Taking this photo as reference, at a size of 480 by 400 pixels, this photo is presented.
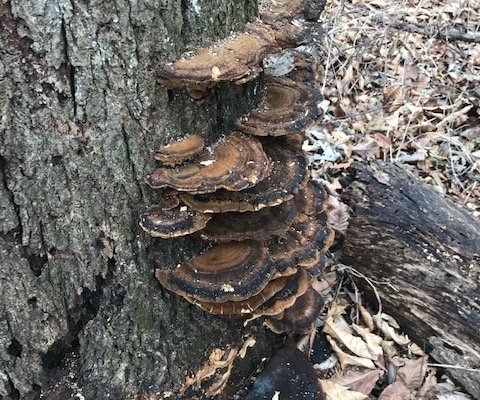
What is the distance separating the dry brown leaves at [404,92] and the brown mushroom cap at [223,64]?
2623mm

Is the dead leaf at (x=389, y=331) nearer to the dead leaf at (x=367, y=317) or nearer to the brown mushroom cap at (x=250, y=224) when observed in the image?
the dead leaf at (x=367, y=317)

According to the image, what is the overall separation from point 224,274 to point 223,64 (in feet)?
3.23

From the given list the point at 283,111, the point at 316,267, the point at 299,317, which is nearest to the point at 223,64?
the point at 283,111

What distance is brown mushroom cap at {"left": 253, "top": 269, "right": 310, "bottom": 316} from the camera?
111 inches

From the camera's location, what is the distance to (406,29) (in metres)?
6.33

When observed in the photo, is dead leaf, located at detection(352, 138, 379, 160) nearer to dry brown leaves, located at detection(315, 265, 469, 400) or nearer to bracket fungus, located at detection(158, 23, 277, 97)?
dry brown leaves, located at detection(315, 265, 469, 400)

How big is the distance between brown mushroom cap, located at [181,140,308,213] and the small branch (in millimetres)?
4203

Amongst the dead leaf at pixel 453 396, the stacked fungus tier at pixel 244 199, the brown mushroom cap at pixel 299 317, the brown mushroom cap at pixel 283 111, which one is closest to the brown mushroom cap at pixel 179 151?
the stacked fungus tier at pixel 244 199

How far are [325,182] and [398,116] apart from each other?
4.84ft

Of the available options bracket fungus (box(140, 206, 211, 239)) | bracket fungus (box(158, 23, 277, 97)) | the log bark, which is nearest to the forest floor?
the log bark

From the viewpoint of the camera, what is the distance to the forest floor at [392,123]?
11.6 ft

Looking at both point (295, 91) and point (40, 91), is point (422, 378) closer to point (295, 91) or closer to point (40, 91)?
point (295, 91)

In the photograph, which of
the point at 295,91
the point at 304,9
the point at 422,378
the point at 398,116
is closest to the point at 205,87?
the point at 295,91

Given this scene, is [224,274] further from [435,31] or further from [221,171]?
[435,31]
